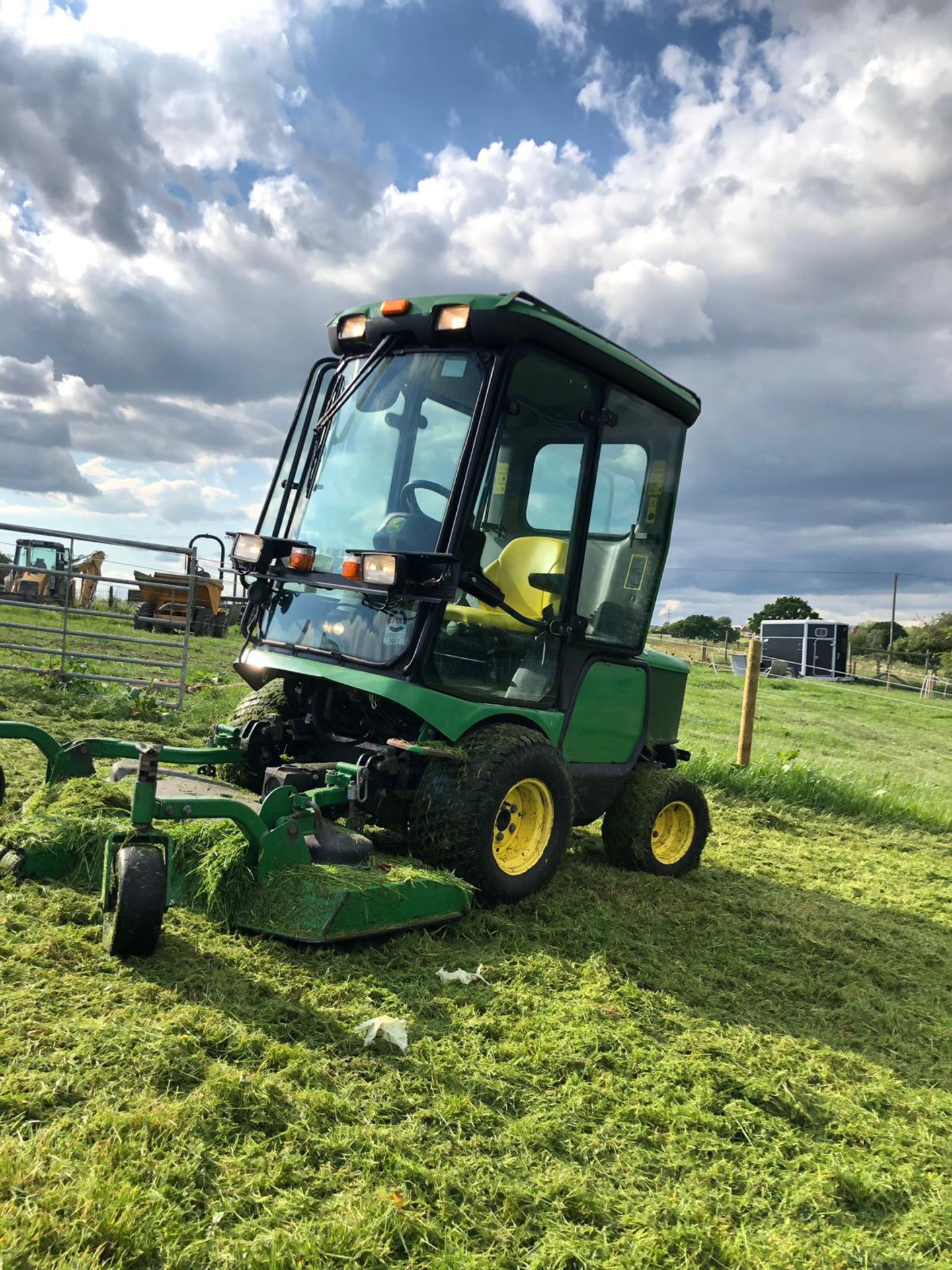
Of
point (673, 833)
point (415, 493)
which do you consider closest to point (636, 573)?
point (415, 493)

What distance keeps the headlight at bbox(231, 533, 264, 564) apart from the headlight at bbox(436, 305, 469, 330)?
1.39 metres

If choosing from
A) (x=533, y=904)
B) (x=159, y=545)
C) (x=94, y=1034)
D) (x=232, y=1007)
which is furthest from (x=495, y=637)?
(x=159, y=545)

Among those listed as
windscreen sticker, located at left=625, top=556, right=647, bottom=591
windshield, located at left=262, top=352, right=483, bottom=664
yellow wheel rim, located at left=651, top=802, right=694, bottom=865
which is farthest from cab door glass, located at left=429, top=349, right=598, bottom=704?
yellow wheel rim, located at left=651, top=802, right=694, bottom=865

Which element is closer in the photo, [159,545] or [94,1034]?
[94,1034]

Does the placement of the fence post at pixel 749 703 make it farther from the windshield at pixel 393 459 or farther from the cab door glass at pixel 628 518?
the windshield at pixel 393 459

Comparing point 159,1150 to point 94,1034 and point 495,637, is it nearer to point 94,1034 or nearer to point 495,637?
point 94,1034

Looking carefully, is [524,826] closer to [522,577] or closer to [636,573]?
[522,577]

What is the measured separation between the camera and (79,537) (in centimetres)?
1013

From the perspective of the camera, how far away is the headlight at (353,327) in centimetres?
495

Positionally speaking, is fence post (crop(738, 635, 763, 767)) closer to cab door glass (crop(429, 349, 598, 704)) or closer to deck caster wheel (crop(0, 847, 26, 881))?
cab door glass (crop(429, 349, 598, 704))

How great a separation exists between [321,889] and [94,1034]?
1022 mm

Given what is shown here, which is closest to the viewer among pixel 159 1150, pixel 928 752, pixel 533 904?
pixel 159 1150

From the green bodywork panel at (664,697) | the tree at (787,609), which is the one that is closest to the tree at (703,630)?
the tree at (787,609)

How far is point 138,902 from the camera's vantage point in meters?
2.98
